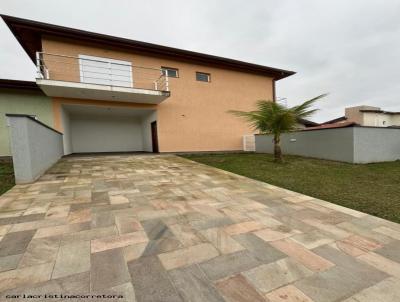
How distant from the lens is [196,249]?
185 centimetres

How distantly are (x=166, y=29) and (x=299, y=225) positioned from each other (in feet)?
52.1

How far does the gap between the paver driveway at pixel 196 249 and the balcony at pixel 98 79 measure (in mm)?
6393

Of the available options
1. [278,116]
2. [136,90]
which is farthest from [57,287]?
[136,90]

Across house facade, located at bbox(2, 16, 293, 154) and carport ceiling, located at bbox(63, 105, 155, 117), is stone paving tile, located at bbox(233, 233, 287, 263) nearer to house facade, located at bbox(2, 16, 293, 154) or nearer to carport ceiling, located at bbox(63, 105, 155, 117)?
house facade, located at bbox(2, 16, 293, 154)

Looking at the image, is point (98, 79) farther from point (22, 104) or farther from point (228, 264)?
point (228, 264)

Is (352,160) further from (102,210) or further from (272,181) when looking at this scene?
(102,210)

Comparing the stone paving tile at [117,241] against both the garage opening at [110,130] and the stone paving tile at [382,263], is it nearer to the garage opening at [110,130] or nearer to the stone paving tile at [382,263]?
the stone paving tile at [382,263]

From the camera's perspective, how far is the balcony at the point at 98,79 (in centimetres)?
829

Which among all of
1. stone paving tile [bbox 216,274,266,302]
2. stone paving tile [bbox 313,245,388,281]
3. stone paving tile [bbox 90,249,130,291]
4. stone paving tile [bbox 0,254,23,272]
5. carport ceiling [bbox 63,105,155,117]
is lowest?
stone paving tile [bbox 313,245,388,281]

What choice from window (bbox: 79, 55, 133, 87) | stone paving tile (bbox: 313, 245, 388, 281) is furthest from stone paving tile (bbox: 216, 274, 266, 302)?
window (bbox: 79, 55, 133, 87)

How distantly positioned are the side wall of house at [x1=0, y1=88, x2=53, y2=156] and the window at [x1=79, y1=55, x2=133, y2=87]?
7.30 ft

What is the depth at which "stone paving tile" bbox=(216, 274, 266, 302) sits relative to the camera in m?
1.26

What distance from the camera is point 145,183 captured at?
4410 millimetres

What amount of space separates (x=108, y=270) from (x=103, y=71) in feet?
33.3
